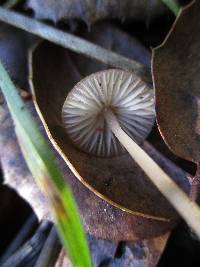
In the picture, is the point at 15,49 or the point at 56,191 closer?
the point at 56,191

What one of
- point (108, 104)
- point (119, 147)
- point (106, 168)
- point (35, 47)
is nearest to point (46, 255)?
point (106, 168)

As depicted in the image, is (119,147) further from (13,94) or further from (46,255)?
(13,94)

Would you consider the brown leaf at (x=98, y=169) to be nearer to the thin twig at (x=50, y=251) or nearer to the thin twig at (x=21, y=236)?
the thin twig at (x=50, y=251)

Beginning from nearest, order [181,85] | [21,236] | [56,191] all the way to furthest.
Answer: [56,191] < [181,85] < [21,236]

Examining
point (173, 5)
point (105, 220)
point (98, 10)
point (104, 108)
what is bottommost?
point (105, 220)

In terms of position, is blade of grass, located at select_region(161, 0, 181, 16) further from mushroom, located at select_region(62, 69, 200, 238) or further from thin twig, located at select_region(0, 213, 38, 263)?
thin twig, located at select_region(0, 213, 38, 263)

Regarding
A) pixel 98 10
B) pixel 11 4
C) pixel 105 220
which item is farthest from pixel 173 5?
pixel 105 220

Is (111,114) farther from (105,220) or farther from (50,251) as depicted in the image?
(50,251)

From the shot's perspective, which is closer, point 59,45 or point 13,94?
point 13,94
